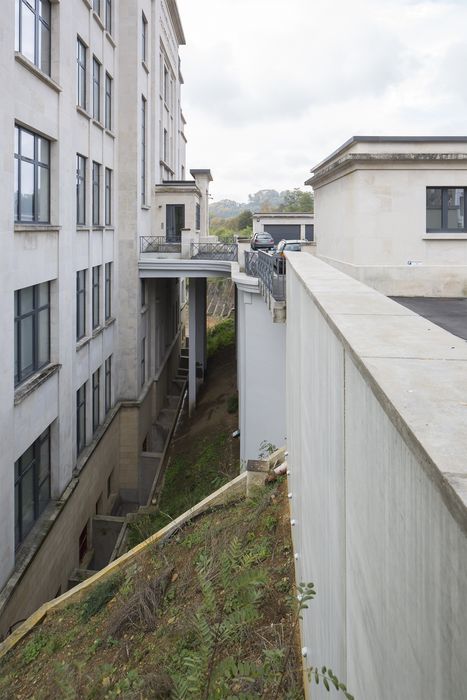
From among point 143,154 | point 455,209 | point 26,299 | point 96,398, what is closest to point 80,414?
point 96,398

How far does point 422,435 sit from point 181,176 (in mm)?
59253

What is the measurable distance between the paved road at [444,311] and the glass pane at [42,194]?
10.2 metres

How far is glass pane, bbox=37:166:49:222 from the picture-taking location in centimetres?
1644

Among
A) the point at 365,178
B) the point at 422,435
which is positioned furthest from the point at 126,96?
the point at 422,435

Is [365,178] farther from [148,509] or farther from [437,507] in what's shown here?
[437,507]

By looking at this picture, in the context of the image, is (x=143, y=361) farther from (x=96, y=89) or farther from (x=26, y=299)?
(x=26, y=299)

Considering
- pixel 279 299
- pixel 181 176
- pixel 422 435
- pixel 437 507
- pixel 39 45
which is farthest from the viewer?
pixel 181 176

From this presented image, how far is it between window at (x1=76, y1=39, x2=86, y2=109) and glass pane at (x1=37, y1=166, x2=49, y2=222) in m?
4.80

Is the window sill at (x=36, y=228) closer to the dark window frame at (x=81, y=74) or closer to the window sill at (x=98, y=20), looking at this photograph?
the dark window frame at (x=81, y=74)

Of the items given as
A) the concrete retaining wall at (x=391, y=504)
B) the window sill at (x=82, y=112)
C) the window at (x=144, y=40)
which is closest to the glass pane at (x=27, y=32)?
the window sill at (x=82, y=112)

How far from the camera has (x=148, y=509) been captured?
2275cm

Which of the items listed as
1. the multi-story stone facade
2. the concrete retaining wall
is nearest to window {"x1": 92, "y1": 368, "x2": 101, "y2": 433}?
the multi-story stone facade

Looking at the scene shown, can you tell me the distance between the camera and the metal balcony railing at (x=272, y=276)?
1495cm

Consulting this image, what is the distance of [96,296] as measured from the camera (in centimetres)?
2391
